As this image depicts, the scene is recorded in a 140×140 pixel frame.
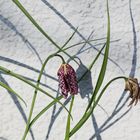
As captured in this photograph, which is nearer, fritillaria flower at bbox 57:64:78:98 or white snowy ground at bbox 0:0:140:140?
Answer: fritillaria flower at bbox 57:64:78:98

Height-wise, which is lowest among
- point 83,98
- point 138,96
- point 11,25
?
point 138,96

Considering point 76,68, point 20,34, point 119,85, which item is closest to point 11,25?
point 20,34

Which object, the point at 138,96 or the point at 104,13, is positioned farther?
the point at 104,13

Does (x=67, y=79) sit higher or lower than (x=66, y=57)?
lower

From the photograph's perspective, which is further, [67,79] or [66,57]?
[66,57]

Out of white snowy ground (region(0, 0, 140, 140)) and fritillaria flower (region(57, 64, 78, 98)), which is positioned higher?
white snowy ground (region(0, 0, 140, 140))

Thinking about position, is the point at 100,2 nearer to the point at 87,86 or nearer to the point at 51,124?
the point at 87,86

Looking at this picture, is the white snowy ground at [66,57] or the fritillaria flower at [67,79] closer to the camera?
the fritillaria flower at [67,79]

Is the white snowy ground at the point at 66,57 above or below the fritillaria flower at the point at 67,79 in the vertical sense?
above
